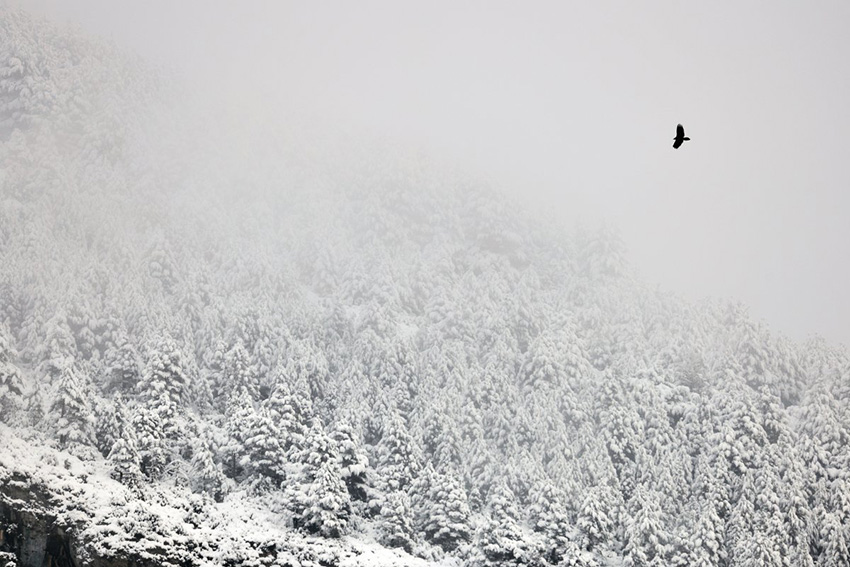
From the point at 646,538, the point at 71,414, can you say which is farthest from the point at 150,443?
the point at 646,538

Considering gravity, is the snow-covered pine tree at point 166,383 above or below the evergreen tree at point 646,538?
above

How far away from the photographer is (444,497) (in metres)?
44.2

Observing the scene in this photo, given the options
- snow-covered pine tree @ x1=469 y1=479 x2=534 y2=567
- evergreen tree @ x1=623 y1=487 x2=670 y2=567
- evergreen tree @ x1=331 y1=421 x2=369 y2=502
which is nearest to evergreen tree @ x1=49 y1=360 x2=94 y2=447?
evergreen tree @ x1=331 y1=421 x2=369 y2=502

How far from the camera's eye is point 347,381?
186 ft

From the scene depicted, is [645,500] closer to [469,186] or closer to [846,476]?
[846,476]

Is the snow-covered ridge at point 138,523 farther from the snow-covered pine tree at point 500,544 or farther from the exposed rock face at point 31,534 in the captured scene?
the snow-covered pine tree at point 500,544

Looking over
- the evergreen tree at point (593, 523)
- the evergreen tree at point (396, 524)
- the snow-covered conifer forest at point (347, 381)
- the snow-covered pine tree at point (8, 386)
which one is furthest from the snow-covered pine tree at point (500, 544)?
the snow-covered pine tree at point (8, 386)

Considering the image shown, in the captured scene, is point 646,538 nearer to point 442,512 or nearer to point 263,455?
point 442,512

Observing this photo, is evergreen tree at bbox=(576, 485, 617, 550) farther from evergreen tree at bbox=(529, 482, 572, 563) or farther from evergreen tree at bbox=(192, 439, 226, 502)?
evergreen tree at bbox=(192, 439, 226, 502)

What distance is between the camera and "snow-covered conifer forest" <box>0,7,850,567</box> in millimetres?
40094

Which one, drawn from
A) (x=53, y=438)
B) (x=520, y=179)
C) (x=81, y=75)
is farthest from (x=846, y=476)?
(x=81, y=75)

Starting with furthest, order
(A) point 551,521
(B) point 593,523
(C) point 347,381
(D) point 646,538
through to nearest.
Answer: (C) point 347,381
(D) point 646,538
(B) point 593,523
(A) point 551,521

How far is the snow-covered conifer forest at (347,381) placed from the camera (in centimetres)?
4009

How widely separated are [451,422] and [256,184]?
5492cm
